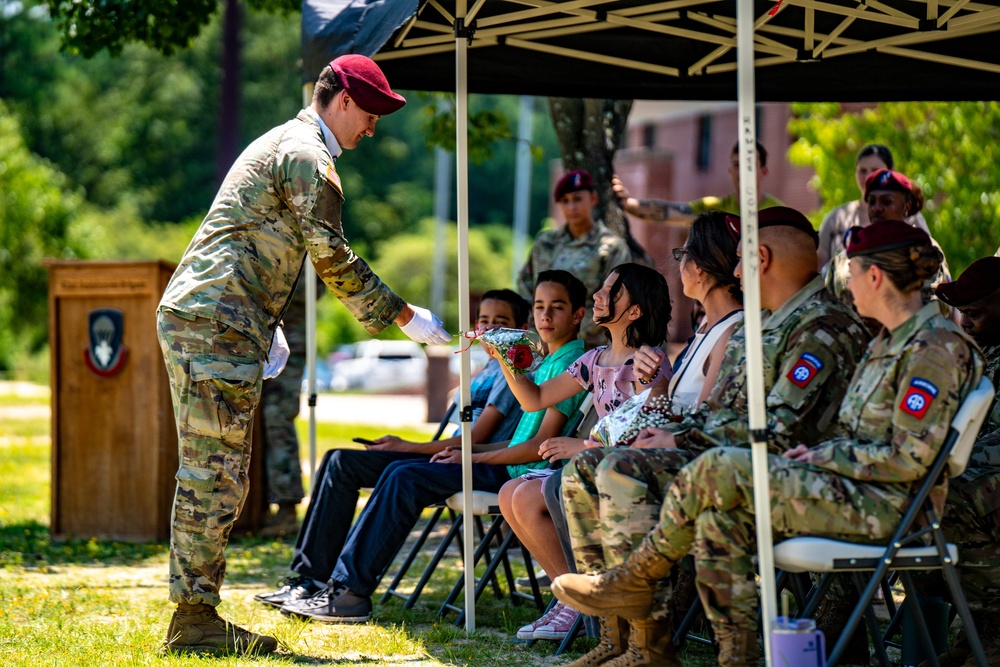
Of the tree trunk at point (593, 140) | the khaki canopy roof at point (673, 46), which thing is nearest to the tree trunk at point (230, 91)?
the tree trunk at point (593, 140)

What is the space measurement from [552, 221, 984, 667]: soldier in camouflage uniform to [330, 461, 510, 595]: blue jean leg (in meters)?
1.85

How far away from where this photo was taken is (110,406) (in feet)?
26.1

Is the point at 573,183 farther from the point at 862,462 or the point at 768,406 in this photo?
the point at 862,462

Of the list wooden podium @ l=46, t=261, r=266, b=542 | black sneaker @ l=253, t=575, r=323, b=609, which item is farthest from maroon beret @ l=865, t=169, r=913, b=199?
wooden podium @ l=46, t=261, r=266, b=542

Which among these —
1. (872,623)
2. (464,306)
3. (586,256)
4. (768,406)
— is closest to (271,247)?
(464,306)

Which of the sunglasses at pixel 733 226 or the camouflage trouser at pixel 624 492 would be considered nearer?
the camouflage trouser at pixel 624 492

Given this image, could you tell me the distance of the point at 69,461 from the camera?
26.2 ft

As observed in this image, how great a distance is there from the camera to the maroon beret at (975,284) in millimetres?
4824

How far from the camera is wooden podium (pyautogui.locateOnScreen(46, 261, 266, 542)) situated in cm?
784

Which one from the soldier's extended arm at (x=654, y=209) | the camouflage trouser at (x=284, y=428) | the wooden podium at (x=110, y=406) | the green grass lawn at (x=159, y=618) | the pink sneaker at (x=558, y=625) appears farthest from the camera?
the camouflage trouser at (x=284, y=428)

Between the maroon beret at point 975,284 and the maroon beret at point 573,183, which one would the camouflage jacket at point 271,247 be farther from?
the maroon beret at point 573,183

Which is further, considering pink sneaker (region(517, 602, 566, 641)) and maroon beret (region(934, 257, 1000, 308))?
pink sneaker (region(517, 602, 566, 641))

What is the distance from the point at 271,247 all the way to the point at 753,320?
2.05 meters

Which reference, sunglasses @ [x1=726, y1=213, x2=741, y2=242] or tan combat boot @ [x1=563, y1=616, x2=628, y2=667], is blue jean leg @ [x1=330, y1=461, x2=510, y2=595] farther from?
sunglasses @ [x1=726, y1=213, x2=741, y2=242]
